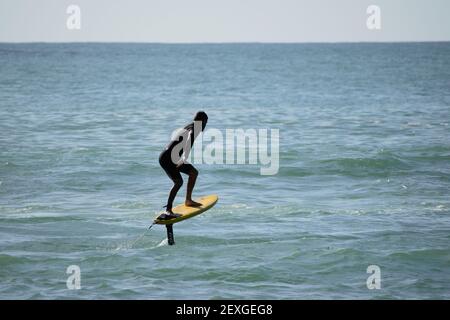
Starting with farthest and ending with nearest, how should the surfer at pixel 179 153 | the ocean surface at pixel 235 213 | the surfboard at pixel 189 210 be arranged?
the ocean surface at pixel 235 213, the surfboard at pixel 189 210, the surfer at pixel 179 153

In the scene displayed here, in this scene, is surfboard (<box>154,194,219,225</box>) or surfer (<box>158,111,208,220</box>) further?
surfboard (<box>154,194,219,225</box>)

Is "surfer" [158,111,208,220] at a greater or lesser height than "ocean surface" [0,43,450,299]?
greater

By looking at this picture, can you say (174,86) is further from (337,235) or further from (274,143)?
(337,235)

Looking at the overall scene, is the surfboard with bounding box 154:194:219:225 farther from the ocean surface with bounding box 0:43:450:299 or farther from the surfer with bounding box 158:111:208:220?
the ocean surface with bounding box 0:43:450:299

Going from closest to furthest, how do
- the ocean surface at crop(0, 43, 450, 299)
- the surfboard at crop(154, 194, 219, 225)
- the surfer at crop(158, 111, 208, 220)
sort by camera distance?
the surfer at crop(158, 111, 208, 220) → the surfboard at crop(154, 194, 219, 225) → the ocean surface at crop(0, 43, 450, 299)

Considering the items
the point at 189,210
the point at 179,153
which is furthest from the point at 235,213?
the point at 179,153

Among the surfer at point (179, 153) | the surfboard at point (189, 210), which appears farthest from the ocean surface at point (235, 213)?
the surfer at point (179, 153)

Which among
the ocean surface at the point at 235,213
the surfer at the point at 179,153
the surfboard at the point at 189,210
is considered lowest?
the ocean surface at the point at 235,213

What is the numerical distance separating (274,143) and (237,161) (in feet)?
18.1

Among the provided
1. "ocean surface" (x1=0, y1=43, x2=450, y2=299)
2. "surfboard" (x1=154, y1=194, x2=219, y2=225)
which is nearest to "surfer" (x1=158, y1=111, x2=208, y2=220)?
"surfboard" (x1=154, y1=194, x2=219, y2=225)

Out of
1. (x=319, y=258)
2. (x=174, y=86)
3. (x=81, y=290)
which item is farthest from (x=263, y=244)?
(x=174, y=86)

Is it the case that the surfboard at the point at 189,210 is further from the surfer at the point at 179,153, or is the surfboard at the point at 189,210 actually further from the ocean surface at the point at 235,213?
the ocean surface at the point at 235,213
